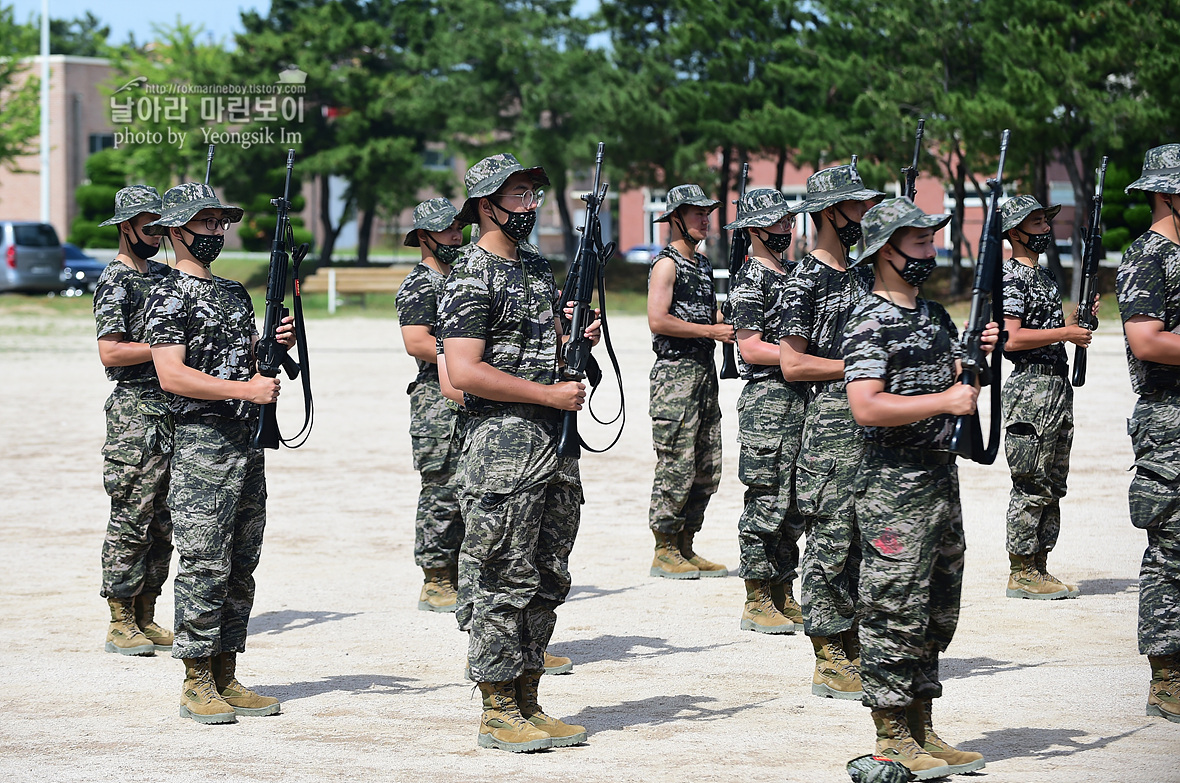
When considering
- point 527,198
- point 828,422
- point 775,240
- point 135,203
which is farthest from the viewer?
point 775,240

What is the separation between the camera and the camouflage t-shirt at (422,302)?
8477mm

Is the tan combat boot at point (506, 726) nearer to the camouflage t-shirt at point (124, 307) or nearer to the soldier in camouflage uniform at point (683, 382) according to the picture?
the camouflage t-shirt at point (124, 307)

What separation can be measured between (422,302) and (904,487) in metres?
3.93

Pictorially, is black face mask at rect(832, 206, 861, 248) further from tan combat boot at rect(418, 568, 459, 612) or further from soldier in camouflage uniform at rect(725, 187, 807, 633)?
tan combat boot at rect(418, 568, 459, 612)

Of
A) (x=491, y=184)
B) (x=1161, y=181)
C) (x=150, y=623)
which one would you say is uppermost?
(x=1161, y=181)

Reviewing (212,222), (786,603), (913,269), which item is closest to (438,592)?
(786,603)

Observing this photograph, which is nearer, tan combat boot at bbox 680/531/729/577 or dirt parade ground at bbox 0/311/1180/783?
dirt parade ground at bbox 0/311/1180/783

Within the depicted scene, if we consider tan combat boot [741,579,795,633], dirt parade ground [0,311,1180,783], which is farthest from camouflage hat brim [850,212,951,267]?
tan combat boot [741,579,795,633]

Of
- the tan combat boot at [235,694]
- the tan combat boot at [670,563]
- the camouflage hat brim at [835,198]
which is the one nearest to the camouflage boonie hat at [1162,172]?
the camouflage hat brim at [835,198]

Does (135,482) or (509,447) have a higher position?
(509,447)

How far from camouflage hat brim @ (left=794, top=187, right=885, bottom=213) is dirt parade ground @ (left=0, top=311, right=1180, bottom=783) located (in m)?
2.25

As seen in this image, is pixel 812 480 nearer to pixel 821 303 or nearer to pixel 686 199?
pixel 821 303

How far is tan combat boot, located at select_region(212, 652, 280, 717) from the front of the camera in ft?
21.1

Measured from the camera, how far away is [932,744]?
546cm
